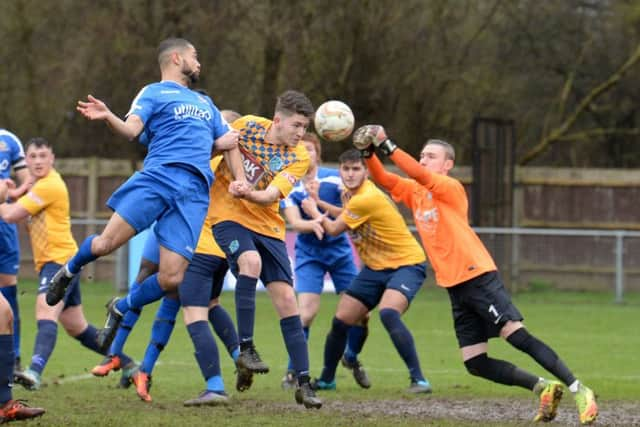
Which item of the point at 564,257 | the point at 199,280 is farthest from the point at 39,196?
the point at 564,257

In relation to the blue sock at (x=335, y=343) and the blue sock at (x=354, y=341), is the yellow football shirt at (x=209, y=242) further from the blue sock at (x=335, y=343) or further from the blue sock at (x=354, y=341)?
the blue sock at (x=354, y=341)

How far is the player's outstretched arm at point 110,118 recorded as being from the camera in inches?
290

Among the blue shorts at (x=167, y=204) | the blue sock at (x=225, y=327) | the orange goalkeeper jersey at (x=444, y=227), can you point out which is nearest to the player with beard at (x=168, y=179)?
the blue shorts at (x=167, y=204)

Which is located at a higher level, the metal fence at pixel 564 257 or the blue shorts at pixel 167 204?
the blue shorts at pixel 167 204

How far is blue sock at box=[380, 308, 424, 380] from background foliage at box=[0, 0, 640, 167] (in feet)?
39.5

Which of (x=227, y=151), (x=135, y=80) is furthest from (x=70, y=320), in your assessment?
(x=135, y=80)

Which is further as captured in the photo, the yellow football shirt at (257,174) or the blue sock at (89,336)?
the blue sock at (89,336)

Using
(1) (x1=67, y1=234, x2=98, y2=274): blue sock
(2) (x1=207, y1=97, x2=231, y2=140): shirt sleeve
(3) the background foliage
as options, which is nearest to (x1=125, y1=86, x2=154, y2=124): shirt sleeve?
(2) (x1=207, y1=97, x2=231, y2=140): shirt sleeve

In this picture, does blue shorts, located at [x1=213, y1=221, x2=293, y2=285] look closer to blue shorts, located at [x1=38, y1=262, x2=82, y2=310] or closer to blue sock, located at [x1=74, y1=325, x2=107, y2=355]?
blue shorts, located at [x1=38, y1=262, x2=82, y2=310]

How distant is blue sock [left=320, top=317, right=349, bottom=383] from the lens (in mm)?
10070

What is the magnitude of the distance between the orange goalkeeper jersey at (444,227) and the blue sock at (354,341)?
2.14m

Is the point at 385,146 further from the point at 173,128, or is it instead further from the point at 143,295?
the point at 143,295

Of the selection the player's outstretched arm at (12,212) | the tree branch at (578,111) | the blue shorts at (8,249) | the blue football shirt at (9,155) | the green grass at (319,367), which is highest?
the tree branch at (578,111)

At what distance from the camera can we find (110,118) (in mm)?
7395
